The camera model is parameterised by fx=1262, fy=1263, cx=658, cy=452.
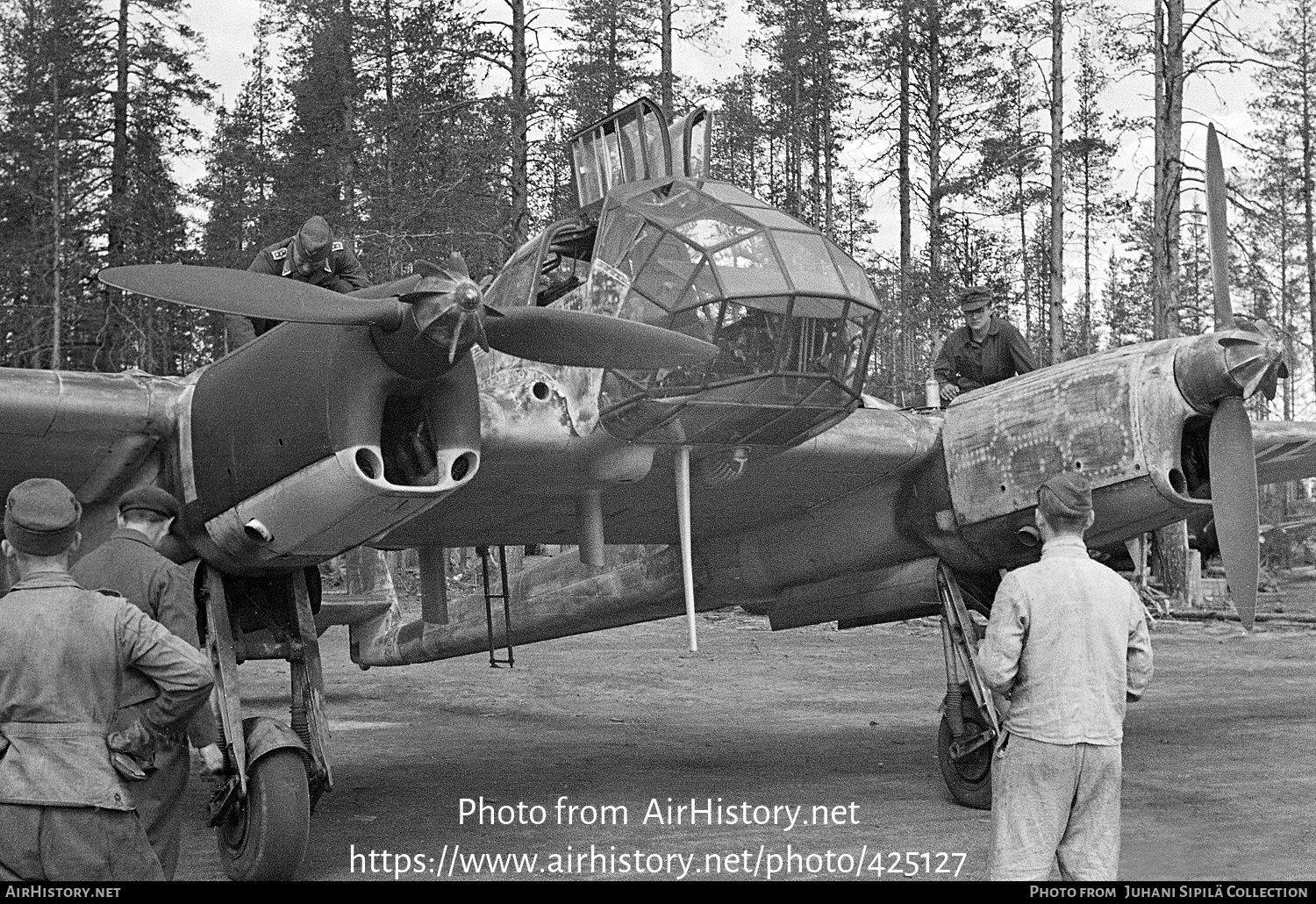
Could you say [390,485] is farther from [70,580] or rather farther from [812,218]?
[812,218]

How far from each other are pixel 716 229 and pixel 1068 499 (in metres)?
2.64

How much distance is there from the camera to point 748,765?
367 inches

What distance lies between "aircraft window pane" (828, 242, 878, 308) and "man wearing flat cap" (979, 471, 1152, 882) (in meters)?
2.28

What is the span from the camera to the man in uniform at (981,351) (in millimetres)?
9453

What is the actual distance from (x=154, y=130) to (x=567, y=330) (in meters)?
29.7

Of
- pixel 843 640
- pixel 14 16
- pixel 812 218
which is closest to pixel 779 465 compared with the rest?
pixel 843 640

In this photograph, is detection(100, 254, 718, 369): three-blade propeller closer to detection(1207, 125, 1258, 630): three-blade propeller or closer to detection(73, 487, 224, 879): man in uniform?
detection(73, 487, 224, 879): man in uniform

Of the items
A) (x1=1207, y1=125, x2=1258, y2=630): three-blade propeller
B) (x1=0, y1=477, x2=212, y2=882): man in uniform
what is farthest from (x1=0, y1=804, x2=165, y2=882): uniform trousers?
(x1=1207, y1=125, x2=1258, y2=630): three-blade propeller

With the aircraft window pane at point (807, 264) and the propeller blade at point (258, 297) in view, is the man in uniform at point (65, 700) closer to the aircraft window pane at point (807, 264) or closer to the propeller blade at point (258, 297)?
the propeller blade at point (258, 297)

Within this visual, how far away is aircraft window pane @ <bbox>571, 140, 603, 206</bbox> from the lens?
7.61m

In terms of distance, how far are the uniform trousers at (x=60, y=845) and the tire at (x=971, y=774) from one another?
5.45 m

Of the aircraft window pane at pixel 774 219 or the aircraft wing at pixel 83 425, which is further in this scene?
the aircraft window pane at pixel 774 219

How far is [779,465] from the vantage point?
7.69m

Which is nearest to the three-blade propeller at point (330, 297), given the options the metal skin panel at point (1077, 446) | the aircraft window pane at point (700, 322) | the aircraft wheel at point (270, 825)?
the aircraft window pane at point (700, 322)
